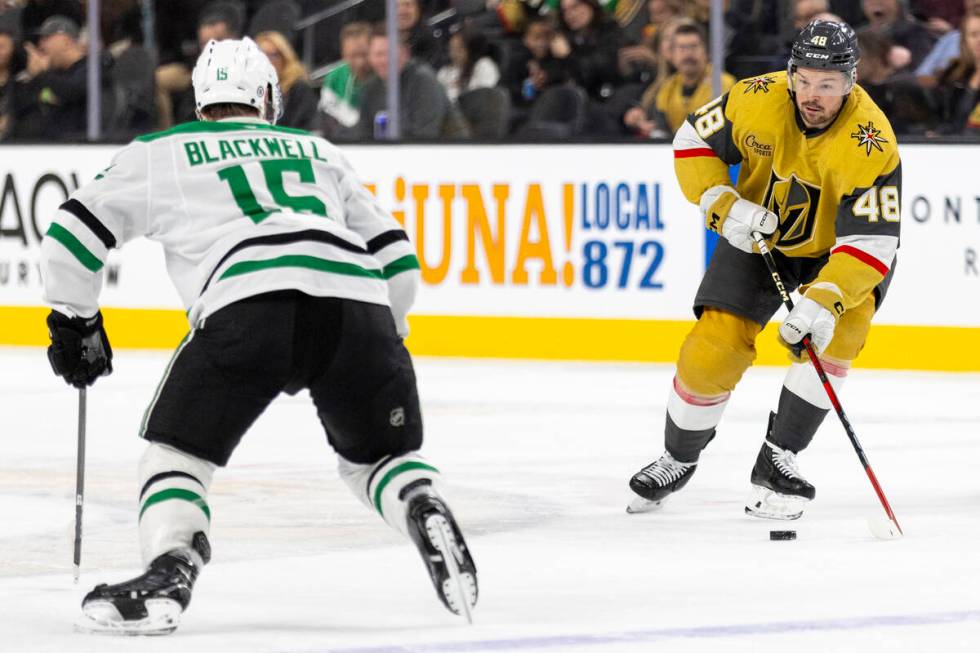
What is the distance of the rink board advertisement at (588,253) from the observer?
9109 mm

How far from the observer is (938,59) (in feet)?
29.9

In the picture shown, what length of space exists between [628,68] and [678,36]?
1.02ft

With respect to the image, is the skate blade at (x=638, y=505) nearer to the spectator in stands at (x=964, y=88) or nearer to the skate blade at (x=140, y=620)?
the skate blade at (x=140, y=620)

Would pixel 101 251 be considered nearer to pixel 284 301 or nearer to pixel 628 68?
pixel 284 301

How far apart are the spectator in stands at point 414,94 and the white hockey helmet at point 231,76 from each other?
5982 mm

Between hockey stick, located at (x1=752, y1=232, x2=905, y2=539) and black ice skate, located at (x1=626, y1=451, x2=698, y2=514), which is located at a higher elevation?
hockey stick, located at (x1=752, y1=232, x2=905, y2=539)

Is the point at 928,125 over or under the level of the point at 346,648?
under

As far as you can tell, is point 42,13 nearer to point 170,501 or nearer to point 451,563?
point 170,501

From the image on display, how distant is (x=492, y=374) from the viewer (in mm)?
9289

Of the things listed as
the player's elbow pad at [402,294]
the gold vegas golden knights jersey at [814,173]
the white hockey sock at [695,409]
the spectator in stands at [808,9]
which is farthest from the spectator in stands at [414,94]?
the player's elbow pad at [402,294]

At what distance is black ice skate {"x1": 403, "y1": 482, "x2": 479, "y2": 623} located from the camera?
386 centimetres

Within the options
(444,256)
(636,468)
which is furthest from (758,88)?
(444,256)

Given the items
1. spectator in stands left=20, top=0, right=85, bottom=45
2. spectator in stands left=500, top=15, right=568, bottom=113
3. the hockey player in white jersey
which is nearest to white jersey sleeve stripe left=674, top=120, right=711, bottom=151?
the hockey player in white jersey

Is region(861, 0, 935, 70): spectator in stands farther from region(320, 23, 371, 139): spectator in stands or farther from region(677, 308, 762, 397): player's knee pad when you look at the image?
region(677, 308, 762, 397): player's knee pad
